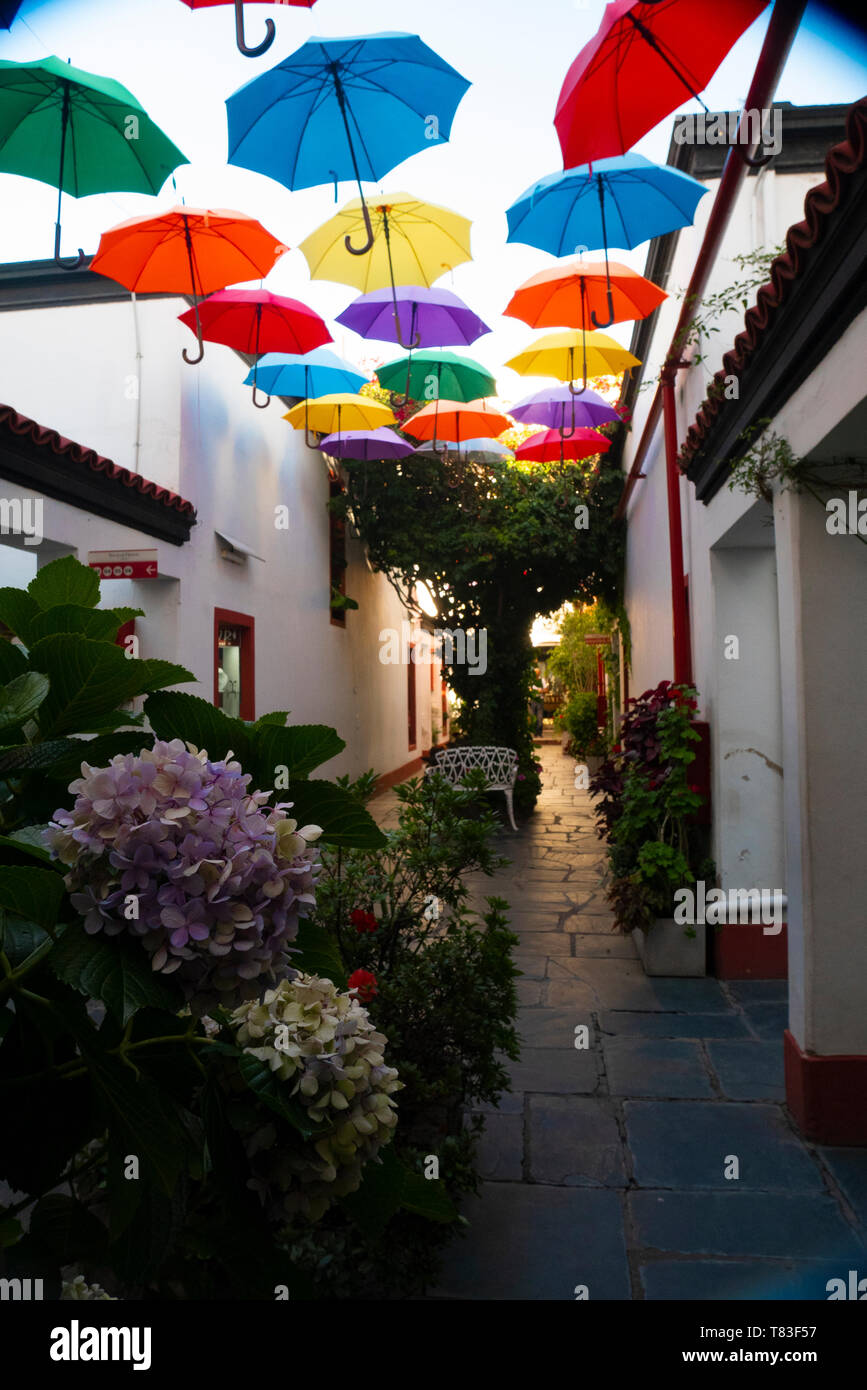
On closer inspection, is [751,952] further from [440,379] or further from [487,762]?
[487,762]

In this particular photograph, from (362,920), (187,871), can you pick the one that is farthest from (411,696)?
(187,871)

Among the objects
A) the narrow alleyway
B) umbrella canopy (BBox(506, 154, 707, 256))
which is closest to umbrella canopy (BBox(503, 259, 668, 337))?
umbrella canopy (BBox(506, 154, 707, 256))

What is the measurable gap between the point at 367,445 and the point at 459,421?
3.73ft

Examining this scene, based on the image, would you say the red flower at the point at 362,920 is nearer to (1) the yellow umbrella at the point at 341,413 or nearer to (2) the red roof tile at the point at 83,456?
(2) the red roof tile at the point at 83,456

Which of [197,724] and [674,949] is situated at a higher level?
[197,724]

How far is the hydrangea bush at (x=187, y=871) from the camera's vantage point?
2.39 feet

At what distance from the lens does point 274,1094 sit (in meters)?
0.79

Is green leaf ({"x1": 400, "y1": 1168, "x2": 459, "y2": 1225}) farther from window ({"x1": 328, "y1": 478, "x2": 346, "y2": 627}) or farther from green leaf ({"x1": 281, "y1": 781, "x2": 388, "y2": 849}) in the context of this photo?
window ({"x1": 328, "y1": 478, "x2": 346, "y2": 627})

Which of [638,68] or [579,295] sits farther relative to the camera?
[579,295]

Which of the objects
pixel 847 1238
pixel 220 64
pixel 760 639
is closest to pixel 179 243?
pixel 220 64

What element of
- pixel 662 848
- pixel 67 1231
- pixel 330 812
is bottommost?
pixel 662 848

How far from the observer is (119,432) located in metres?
7.93

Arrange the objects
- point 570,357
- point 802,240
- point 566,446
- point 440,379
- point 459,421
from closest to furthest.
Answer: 1. point 802,240
2. point 570,357
3. point 440,379
4. point 459,421
5. point 566,446

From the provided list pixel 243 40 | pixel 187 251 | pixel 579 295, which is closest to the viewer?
pixel 243 40
